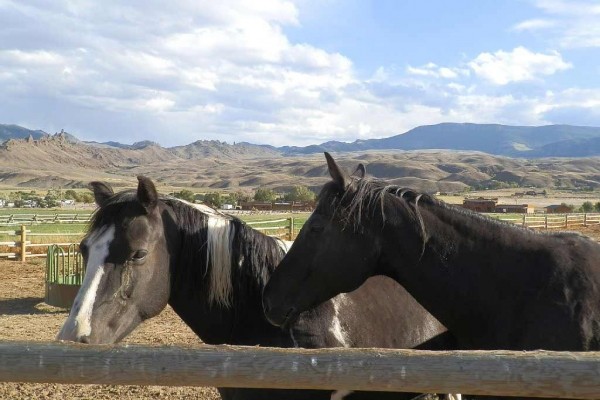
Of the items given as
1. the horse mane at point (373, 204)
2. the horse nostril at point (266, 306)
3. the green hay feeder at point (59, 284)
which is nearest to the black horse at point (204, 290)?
the horse nostril at point (266, 306)

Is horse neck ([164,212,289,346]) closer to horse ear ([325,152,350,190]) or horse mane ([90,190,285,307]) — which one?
horse mane ([90,190,285,307])

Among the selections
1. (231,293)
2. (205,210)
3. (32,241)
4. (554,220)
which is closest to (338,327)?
(231,293)

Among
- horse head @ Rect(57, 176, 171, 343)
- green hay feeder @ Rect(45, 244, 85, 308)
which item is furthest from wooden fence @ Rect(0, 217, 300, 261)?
horse head @ Rect(57, 176, 171, 343)

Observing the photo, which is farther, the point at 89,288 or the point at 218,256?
the point at 218,256

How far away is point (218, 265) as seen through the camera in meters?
3.54

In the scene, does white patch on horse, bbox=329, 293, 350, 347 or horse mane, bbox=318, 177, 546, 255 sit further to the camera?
white patch on horse, bbox=329, 293, 350, 347

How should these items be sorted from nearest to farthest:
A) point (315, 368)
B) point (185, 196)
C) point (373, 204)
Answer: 1. point (315, 368)
2. point (373, 204)
3. point (185, 196)

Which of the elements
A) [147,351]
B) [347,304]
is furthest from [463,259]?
[147,351]

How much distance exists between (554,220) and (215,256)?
1393 inches

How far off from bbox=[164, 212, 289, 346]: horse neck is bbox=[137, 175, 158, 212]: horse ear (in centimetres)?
32

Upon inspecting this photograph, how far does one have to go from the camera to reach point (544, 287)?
9.49ft

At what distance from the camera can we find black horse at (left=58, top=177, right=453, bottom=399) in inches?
122

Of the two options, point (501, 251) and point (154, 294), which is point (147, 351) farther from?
point (501, 251)

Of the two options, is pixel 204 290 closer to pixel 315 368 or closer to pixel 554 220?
pixel 315 368
